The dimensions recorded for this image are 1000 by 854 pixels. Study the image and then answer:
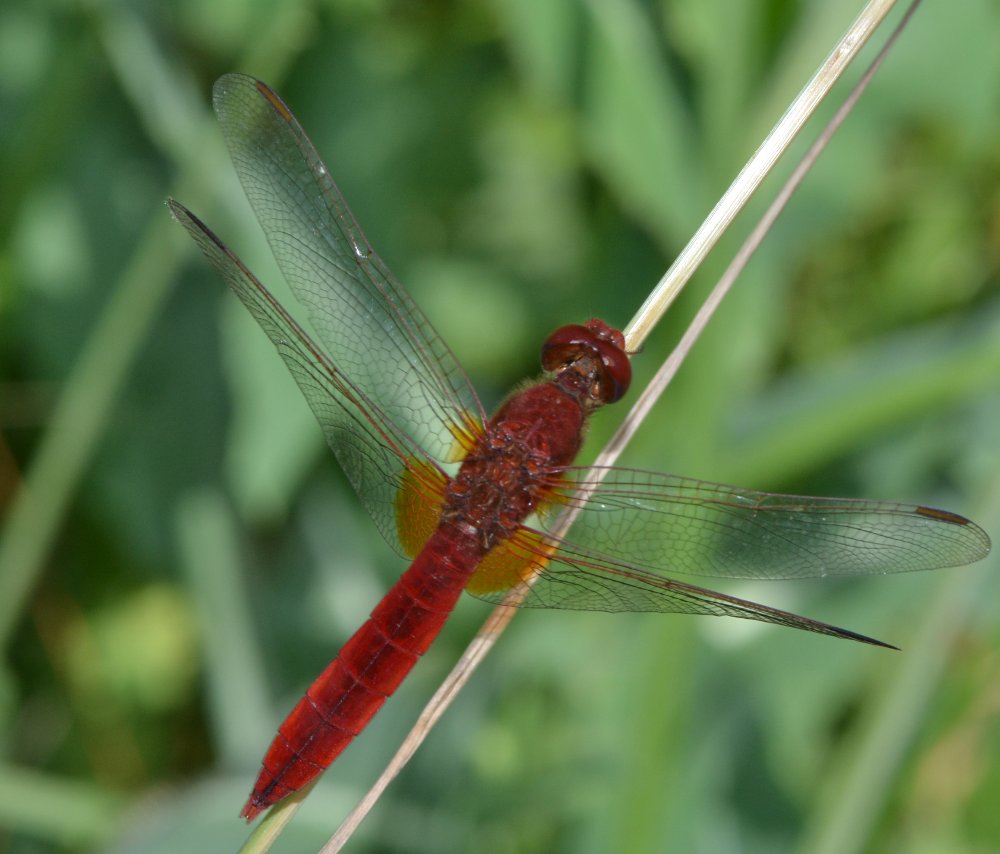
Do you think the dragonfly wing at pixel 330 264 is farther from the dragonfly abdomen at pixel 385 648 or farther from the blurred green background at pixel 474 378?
the blurred green background at pixel 474 378

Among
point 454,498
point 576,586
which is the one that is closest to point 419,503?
point 454,498

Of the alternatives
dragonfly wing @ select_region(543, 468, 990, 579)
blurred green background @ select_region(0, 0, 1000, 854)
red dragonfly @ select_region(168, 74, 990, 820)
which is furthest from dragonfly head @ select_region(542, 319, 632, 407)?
blurred green background @ select_region(0, 0, 1000, 854)

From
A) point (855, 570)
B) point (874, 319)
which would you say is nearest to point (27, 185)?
point (855, 570)

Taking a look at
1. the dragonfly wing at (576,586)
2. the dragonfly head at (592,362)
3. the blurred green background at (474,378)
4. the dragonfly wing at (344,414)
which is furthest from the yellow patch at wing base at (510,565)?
the blurred green background at (474,378)

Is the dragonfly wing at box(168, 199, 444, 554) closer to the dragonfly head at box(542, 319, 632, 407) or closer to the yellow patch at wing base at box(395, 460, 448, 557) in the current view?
the yellow patch at wing base at box(395, 460, 448, 557)

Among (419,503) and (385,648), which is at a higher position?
(419,503)

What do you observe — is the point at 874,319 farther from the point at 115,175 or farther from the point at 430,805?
the point at 115,175

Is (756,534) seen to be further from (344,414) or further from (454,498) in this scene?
(344,414)
